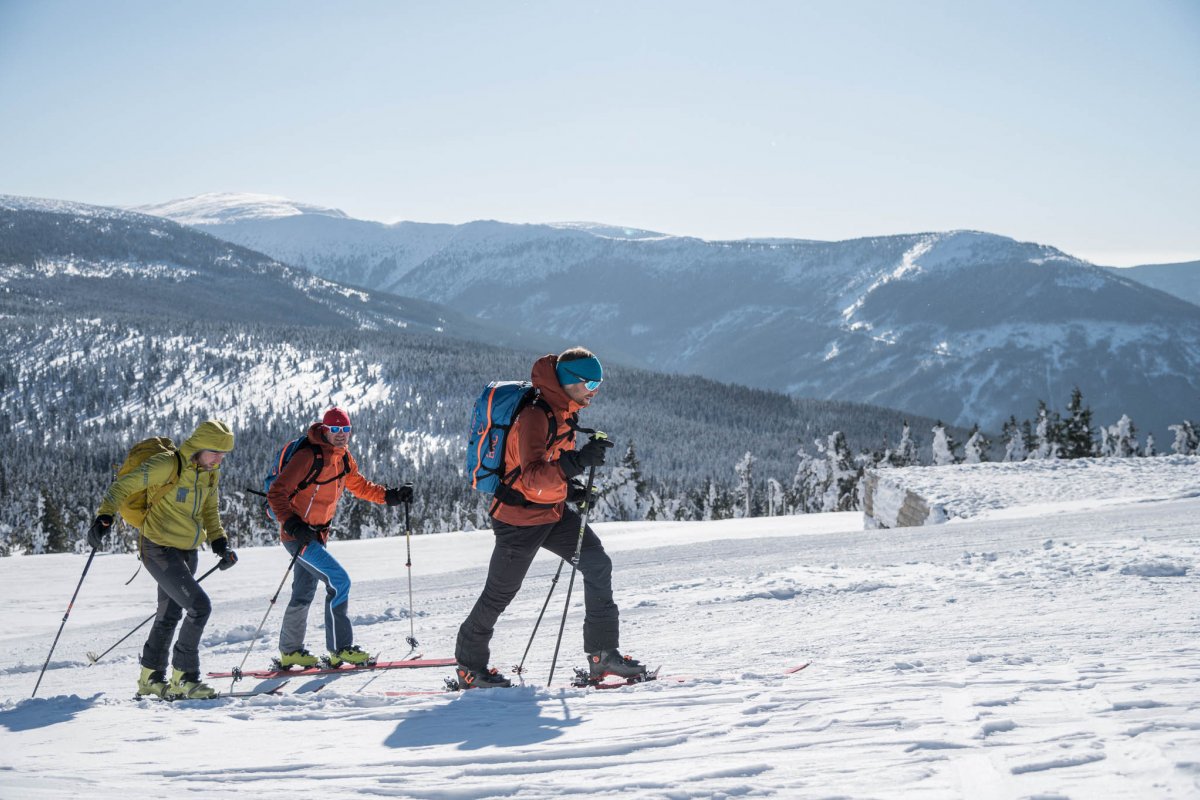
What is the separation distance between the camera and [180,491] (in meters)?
6.33

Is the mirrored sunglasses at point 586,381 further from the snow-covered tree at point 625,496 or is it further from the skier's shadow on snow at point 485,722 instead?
the snow-covered tree at point 625,496

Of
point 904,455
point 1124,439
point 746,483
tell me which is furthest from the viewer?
point 746,483

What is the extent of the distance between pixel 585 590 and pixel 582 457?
1.05m

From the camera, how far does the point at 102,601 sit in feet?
38.8

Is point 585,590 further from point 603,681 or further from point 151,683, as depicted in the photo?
point 151,683

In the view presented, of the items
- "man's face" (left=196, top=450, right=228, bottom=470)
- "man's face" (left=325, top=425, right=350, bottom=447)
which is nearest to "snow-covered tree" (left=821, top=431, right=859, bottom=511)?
"man's face" (left=325, top=425, right=350, bottom=447)

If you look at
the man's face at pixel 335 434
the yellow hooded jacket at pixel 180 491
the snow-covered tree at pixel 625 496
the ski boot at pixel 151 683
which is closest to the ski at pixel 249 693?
the ski boot at pixel 151 683

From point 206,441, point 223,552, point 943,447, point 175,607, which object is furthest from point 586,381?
point 943,447

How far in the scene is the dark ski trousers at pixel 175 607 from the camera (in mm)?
6293

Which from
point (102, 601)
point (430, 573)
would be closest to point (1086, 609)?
point (430, 573)

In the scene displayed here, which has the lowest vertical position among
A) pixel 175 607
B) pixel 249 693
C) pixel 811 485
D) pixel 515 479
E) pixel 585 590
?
pixel 811 485

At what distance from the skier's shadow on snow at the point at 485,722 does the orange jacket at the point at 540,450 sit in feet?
3.51

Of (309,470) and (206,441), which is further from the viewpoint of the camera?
(309,470)

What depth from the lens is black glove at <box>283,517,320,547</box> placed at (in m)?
6.38
